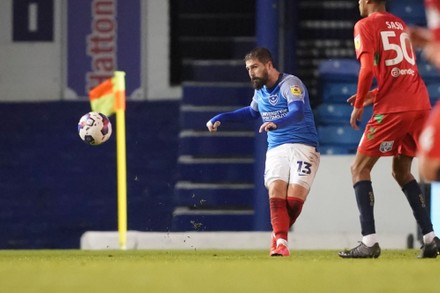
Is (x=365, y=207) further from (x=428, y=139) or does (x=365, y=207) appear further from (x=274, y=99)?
(x=428, y=139)

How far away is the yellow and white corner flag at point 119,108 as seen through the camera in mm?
14492

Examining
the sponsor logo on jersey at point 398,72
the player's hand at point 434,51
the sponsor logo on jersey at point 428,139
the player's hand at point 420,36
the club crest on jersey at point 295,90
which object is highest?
the player's hand at point 420,36

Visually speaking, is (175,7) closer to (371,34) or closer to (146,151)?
(146,151)

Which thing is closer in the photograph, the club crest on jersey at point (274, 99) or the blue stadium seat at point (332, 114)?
the club crest on jersey at point (274, 99)

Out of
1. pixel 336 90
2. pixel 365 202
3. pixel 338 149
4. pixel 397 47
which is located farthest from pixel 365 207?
pixel 336 90

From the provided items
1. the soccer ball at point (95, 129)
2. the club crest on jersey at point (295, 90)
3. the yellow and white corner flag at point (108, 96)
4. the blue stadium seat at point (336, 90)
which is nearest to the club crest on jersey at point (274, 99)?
the club crest on jersey at point (295, 90)

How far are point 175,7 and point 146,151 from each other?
5.70ft

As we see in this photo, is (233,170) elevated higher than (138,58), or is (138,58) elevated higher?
(138,58)

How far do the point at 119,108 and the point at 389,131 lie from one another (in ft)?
19.8

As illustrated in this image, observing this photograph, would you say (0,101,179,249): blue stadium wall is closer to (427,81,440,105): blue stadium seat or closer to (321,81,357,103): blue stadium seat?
(321,81,357,103): blue stadium seat

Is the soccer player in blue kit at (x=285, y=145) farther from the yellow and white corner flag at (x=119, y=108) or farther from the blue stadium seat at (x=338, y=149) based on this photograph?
the blue stadium seat at (x=338, y=149)

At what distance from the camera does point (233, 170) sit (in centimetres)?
1697

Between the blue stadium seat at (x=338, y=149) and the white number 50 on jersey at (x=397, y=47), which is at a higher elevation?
the white number 50 on jersey at (x=397, y=47)

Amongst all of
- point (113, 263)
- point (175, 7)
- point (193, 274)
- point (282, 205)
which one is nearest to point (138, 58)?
point (175, 7)
